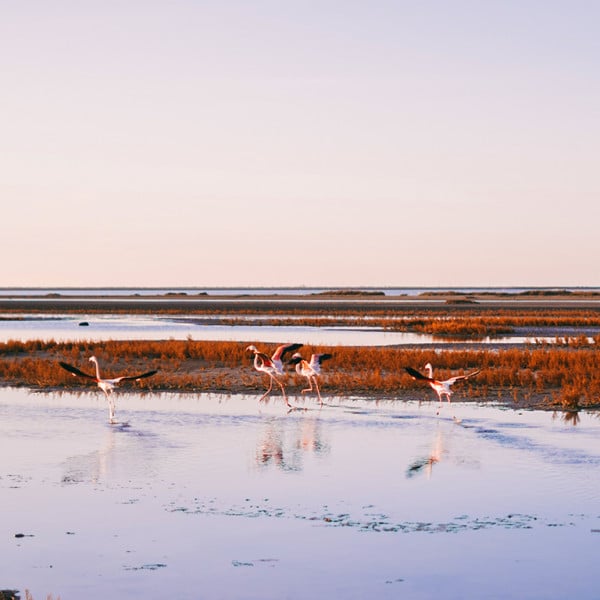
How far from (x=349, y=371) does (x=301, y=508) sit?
1859cm

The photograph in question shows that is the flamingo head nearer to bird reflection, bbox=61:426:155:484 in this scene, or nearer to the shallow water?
the shallow water

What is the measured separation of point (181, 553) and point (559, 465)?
23.0 ft

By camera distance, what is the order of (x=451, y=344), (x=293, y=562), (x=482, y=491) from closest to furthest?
1. (x=293, y=562)
2. (x=482, y=491)
3. (x=451, y=344)

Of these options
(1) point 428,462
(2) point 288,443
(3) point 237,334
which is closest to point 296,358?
(2) point 288,443

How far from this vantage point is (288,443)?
57.3 feet

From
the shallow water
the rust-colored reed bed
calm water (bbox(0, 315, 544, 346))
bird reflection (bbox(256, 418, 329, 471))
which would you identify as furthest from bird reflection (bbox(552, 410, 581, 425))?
calm water (bbox(0, 315, 544, 346))

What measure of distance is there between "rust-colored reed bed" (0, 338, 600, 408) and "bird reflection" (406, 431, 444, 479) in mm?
6718

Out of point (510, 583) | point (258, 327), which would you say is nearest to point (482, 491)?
point (510, 583)

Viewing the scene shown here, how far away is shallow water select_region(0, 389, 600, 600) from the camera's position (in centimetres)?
942

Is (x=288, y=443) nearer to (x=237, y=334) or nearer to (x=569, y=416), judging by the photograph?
(x=569, y=416)

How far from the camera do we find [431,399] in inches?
973

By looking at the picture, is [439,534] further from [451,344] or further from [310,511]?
[451,344]

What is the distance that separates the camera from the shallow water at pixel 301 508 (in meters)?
9.42

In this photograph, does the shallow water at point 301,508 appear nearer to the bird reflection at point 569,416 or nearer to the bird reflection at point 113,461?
the bird reflection at point 113,461
